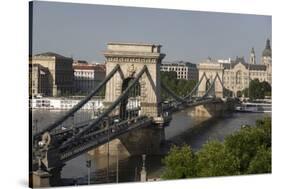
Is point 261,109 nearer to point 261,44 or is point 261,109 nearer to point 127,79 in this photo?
point 261,44

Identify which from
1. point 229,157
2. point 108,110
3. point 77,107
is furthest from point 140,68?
point 229,157

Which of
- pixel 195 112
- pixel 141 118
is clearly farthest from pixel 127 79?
pixel 195 112

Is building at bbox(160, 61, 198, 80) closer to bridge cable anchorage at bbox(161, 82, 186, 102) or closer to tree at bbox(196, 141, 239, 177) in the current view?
bridge cable anchorage at bbox(161, 82, 186, 102)

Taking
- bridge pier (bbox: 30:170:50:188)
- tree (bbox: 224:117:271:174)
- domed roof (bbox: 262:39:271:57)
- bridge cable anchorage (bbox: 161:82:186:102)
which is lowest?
bridge pier (bbox: 30:170:50:188)

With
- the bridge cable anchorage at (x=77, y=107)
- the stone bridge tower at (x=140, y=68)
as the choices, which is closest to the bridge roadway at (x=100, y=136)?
the stone bridge tower at (x=140, y=68)

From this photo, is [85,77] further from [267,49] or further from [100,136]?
[267,49]

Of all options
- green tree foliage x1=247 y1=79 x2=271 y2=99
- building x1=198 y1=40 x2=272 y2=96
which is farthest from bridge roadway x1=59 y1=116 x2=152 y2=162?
green tree foliage x1=247 y1=79 x2=271 y2=99
